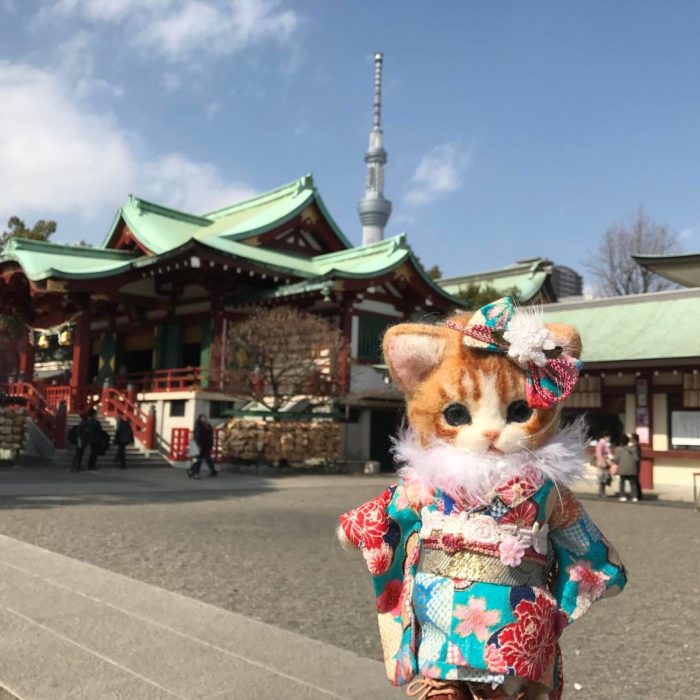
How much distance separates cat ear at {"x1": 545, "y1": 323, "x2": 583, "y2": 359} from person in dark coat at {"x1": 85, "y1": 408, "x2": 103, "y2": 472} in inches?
544

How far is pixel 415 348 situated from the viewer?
7.66 ft

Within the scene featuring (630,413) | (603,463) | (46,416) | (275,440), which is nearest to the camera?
(603,463)

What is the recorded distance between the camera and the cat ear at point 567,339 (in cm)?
235

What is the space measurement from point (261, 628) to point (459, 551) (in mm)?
2334

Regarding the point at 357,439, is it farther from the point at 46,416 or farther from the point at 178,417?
the point at 46,416

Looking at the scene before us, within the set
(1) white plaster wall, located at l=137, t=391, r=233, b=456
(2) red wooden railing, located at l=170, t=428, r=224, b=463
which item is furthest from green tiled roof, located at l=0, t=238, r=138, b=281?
(2) red wooden railing, located at l=170, t=428, r=224, b=463

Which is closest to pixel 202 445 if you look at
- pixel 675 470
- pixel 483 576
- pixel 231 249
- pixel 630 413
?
pixel 231 249

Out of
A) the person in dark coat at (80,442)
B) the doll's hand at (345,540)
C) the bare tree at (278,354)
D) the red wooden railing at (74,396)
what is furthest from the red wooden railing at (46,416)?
the doll's hand at (345,540)

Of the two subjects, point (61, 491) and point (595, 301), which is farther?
point (595, 301)

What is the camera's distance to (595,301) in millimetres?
17828

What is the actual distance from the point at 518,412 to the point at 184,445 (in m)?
15.5

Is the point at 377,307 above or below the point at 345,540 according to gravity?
above

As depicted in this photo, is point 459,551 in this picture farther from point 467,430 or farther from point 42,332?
point 42,332

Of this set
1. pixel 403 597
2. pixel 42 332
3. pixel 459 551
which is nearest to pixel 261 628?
pixel 403 597
